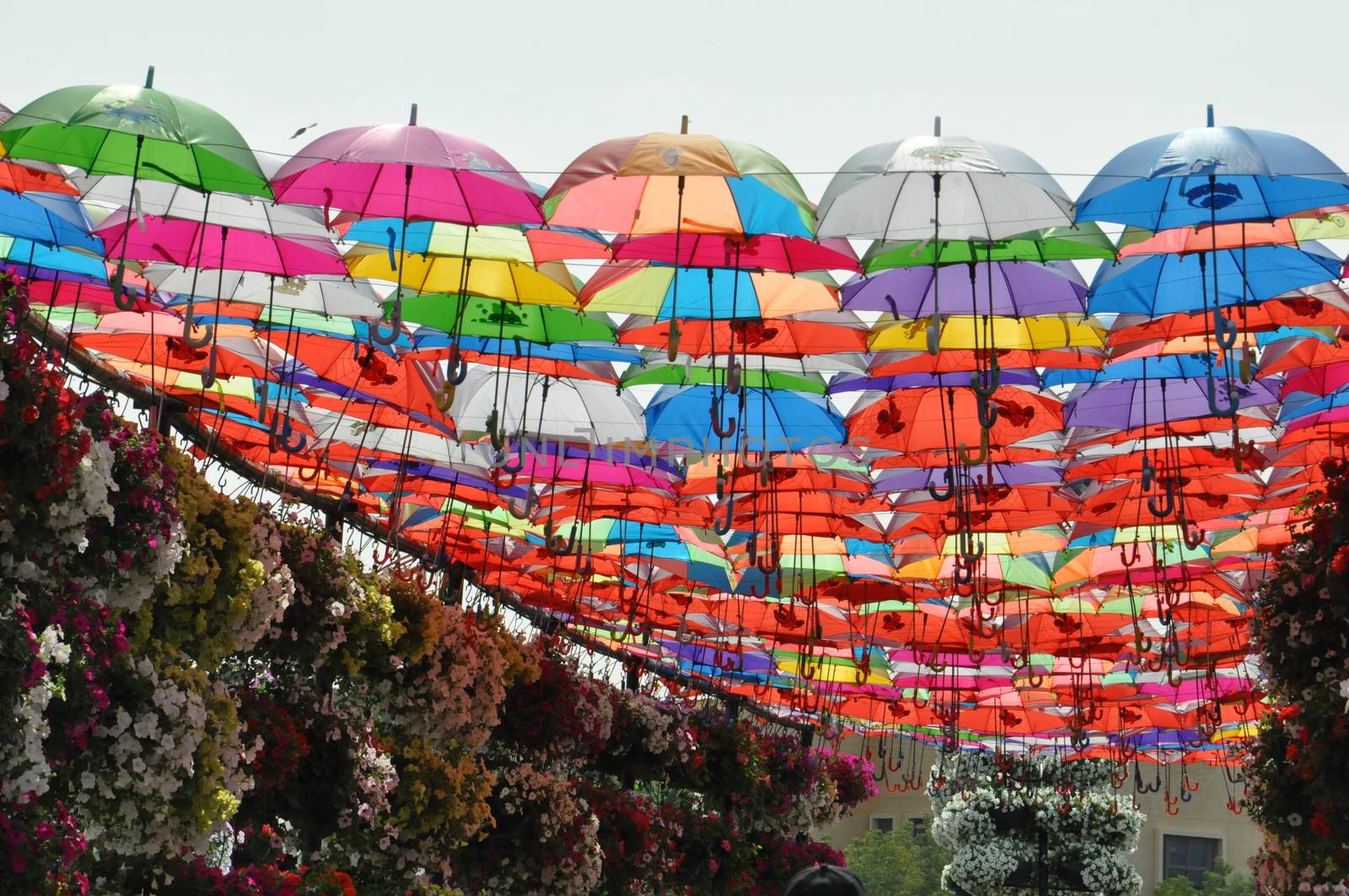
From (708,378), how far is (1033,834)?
22145 millimetres

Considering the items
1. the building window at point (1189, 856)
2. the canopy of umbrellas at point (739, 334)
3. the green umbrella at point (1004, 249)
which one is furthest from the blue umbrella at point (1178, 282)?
the building window at point (1189, 856)

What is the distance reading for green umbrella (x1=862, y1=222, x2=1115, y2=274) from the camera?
841 cm

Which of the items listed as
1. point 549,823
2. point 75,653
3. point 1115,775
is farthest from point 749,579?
point 1115,775

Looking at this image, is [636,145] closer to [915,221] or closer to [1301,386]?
[915,221]

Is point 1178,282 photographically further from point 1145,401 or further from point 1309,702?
point 1309,702

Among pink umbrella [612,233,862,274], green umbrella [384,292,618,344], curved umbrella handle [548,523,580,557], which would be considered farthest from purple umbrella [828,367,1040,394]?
curved umbrella handle [548,523,580,557]

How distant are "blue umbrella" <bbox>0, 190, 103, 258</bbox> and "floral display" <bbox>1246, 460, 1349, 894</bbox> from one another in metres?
7.56

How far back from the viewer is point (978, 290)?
9.86 meters

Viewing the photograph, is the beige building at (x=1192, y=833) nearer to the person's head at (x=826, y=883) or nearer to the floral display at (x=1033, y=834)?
the floral display at (x=1033, y=834)

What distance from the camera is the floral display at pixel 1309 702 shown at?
722 cm

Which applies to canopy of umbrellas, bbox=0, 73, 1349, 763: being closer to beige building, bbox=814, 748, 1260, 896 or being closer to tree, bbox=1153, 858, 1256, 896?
tree, bbox=1153, 858, 1256, 896

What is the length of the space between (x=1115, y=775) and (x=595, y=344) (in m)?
21.5

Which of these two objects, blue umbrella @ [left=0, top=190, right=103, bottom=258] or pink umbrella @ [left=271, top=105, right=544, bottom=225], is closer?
pink umbrella @ [left=271, top=105, right=544, bottom=225]

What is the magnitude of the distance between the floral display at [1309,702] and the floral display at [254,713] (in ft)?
17.4
